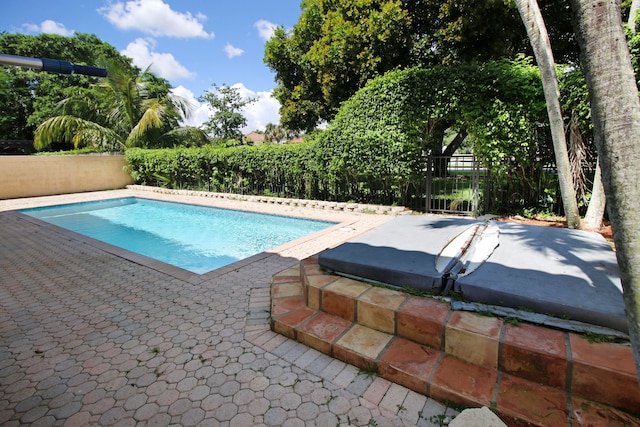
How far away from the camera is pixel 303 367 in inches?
104

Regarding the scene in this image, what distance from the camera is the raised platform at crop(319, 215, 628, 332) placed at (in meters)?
2.30

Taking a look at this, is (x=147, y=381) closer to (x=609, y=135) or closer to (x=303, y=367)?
(x=303, y=367)

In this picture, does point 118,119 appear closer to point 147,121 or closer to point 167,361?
point 147,121

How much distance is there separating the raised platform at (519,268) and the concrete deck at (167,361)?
958mm

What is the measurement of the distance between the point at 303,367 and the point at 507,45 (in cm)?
1277

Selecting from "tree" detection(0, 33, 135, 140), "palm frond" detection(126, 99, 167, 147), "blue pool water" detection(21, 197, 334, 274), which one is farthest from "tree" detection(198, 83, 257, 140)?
"blue pool water" detection(21, 197, 334, 274)

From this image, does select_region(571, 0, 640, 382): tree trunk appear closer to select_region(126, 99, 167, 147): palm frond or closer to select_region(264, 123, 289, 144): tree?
select_region(126, 99, 167, 147): palm frond

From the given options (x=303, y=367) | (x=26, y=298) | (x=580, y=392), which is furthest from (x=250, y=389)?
(x=26, y=298)

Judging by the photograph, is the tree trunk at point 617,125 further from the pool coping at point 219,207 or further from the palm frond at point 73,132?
the palm frond at point 73,132

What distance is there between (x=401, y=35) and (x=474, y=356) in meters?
A: 11.7

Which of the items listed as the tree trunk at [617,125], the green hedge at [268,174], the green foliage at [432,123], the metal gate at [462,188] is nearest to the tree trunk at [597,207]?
the green foliage at [432,123]

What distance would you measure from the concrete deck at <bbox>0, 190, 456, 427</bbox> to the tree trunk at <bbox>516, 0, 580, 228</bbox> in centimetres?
572

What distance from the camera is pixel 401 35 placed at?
1109cm

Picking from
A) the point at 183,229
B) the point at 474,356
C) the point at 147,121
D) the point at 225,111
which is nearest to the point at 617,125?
the point at 474,356
